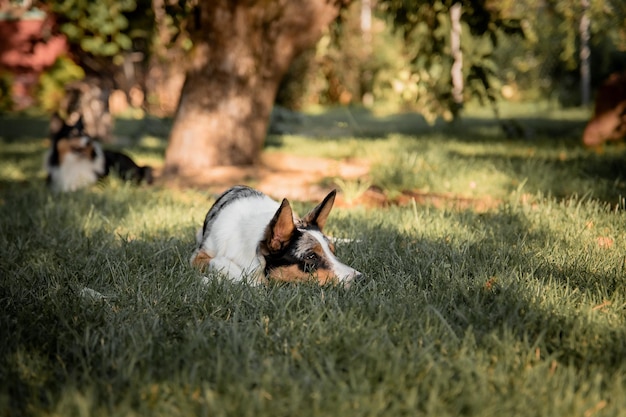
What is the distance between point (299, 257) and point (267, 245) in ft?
0.66

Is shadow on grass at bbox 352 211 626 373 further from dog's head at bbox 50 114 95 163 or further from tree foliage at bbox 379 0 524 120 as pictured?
dog's head at bbox 50 114 95 163

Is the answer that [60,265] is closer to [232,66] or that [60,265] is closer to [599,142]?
[232,66]

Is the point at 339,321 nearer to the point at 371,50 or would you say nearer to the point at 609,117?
the point at 609,117

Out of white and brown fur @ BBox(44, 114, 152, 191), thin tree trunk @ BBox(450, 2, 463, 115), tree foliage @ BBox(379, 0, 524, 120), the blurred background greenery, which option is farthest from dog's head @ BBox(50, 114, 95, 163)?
thin tree trunk @ BBox(450, 2, 463, 115)

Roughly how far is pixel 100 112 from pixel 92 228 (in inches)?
307

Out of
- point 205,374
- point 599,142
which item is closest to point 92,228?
point 205,374

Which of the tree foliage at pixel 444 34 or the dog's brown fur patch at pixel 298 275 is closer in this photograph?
the dog's brown fur patch at pixel 298 275

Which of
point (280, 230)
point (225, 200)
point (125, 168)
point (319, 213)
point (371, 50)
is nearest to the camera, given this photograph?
point (280, 230)

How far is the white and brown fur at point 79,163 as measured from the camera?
709 centimetres

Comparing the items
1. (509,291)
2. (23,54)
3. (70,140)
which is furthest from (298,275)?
(23,54)

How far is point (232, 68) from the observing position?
7.40m

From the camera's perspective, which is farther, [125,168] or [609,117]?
[609,117]

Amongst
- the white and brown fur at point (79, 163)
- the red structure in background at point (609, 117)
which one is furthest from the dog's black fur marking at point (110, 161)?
the red structure in background at point (609, 117)

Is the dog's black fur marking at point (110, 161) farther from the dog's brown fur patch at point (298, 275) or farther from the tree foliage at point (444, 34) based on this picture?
the dog's brown fur patch at point (298, 275)
